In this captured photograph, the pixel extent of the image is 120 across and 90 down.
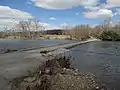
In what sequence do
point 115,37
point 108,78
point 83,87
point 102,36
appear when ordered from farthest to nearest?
point 102,36 → point 115,37 → point 108,78 → point 83,87

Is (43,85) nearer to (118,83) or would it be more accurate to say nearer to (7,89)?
(7,89)

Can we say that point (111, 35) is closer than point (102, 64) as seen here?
No

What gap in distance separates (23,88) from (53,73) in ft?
13.5

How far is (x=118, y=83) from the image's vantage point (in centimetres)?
1786

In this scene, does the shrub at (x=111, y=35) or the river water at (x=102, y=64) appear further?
the shrub at (x=111, y=35)

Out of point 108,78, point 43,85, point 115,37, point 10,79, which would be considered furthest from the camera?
point 115,37

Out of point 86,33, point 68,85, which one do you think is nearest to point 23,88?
point 68,85

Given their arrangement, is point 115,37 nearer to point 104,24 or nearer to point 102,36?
point 102,36

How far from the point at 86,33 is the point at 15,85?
156316 millimetres

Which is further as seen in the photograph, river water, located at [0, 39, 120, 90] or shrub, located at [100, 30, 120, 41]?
shrub, located at [100, 30, 120, 41]

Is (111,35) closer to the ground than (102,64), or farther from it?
farther from it

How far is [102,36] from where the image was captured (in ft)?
423

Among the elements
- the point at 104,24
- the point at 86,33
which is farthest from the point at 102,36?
the point at 104,24

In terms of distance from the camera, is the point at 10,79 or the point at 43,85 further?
the point at 10,79
